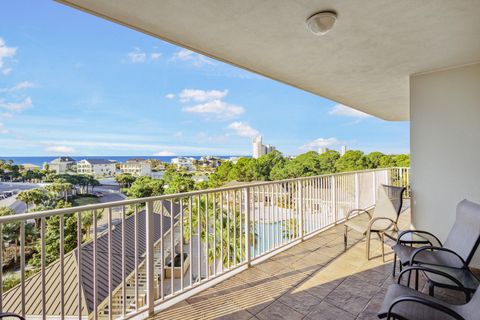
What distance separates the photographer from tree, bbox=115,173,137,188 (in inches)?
1058

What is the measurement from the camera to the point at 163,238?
253cm

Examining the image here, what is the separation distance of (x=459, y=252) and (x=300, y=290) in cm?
158

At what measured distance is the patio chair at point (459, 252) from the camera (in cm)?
213

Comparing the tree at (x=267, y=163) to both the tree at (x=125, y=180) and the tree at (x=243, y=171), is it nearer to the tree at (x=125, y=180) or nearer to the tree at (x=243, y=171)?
the tree at (x=243, y=171)

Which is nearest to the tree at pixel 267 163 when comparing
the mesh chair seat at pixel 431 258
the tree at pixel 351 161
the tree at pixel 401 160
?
the tree at pixel 351 161

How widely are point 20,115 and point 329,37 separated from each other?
154 feet

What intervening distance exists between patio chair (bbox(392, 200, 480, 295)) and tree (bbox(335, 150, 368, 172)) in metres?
18.7

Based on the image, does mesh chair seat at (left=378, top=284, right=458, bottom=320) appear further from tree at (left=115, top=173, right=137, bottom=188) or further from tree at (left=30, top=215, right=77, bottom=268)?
tree at (left=115, top=173, right=137, bottom=188)

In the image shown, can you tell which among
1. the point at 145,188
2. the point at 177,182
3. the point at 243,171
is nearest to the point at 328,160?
the point at 243,171

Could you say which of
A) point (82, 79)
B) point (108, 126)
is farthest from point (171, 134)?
point (82, 79)

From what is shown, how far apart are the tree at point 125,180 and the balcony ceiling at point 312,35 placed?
2682 centimetres

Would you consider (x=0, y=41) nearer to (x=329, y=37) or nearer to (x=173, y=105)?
(x=173, y=105)

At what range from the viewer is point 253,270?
3.25 meters

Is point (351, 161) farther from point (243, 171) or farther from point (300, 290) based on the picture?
point (300, 290)
